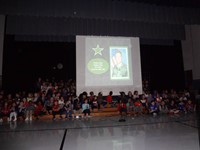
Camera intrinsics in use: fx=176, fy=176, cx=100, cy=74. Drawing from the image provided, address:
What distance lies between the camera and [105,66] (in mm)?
6645

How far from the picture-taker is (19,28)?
6.55 meters

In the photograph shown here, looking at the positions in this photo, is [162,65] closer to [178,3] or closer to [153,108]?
[153,108]

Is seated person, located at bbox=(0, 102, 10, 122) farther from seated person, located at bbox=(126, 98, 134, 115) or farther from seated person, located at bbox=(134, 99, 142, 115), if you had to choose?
seated person, located at bbox=(134, 99, 142, 115)

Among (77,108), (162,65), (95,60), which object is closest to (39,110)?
(77,108)

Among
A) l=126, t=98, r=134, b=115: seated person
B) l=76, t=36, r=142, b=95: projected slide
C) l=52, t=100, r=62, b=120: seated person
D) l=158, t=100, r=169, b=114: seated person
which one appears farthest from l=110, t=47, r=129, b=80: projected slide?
l=52, t=100, r=62, b=120: seated person

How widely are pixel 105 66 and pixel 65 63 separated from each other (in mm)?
3854

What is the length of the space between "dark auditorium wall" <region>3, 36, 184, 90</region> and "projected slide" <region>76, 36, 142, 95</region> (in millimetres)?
3100

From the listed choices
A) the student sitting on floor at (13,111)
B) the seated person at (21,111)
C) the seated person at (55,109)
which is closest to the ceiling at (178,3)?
the seated person at (55,109)

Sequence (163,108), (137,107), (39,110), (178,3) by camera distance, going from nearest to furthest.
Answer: (178,3)
(39,110)
(137,107)
(163,108)

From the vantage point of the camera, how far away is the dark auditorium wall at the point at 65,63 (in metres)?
9.06

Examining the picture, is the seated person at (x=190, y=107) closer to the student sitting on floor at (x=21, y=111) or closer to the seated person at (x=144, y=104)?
the seated person at (x=144, y=104)

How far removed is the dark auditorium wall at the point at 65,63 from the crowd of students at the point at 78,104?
7.36 feet

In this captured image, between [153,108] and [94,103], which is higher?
[94,103]

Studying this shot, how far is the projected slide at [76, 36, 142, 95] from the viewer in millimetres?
6605
